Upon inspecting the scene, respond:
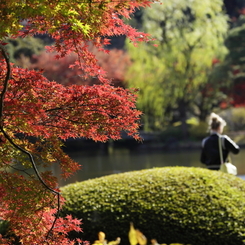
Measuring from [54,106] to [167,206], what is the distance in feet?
6.20

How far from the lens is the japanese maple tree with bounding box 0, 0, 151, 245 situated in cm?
242

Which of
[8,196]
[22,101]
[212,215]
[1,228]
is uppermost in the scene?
[22,101]

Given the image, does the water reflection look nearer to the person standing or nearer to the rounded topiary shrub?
the person standing

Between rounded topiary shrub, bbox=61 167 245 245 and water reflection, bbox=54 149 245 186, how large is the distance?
892 cm

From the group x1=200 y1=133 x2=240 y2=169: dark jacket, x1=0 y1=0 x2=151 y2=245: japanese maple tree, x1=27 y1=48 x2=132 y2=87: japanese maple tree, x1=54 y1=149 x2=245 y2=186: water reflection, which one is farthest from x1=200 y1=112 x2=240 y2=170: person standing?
x1=27 y1=48 x2=132 y2=87: japanese maple tree

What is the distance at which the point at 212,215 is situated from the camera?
161 inches

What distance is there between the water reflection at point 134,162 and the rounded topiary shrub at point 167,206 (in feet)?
29.3

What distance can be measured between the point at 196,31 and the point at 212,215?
17750 mm

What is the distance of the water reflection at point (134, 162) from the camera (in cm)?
1471

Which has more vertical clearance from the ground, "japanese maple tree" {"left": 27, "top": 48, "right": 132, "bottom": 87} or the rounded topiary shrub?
the rounded topiary shrub

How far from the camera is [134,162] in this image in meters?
17.0

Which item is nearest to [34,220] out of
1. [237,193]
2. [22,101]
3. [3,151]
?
[3,151]

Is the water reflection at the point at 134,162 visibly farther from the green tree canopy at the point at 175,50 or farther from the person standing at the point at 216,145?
the person standing at the point at 216,145

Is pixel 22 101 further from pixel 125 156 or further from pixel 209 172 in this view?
pixel 125 156
